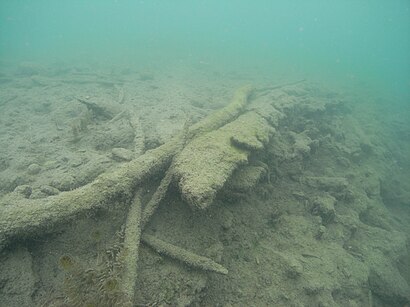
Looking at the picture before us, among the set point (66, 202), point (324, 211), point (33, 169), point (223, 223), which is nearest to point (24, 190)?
point (33, 169)

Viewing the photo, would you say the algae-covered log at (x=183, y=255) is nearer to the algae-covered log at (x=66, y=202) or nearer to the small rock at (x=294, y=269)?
the algae-covered log at (x=66, y=202)

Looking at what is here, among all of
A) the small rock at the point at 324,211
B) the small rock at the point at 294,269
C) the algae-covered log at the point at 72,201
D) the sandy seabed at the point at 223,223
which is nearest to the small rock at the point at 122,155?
the sandy seabed at the point at 223,223

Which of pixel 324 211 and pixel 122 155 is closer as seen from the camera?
pixel 122 155

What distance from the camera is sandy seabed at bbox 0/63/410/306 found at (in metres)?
3.05

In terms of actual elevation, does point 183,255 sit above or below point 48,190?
below

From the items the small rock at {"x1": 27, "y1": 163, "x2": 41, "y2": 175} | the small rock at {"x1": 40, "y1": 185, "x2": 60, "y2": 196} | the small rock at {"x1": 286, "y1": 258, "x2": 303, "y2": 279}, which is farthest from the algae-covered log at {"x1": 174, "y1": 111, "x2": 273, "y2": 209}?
the small rock at {"x1": 27, "y1": 163, "x2": 41, "y2": 175}

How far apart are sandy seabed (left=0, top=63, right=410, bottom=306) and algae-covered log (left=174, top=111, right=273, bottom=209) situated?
469 mm

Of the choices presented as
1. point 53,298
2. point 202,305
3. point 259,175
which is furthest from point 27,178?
point 259,175

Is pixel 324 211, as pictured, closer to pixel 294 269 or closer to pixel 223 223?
pixel 294 269

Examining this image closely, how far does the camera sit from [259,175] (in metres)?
4.66

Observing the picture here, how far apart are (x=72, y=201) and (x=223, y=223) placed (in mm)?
2156

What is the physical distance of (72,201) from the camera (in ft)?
10.6

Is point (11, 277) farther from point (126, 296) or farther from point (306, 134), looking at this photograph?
point (306, 134)

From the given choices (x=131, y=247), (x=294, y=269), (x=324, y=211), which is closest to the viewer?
(x=131, y=247)
